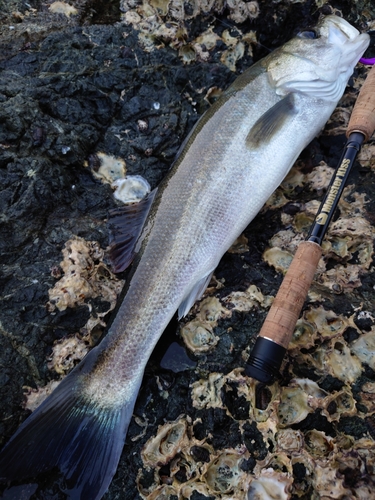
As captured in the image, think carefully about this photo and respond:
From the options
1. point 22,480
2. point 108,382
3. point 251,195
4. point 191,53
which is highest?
point 191,53

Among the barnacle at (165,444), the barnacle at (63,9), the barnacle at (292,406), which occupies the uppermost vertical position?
the barnacle at (63,9)

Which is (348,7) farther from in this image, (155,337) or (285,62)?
(155,337)

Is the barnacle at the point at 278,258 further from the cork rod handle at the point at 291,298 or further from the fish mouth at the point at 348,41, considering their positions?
the fish mouth at the point at 348,41

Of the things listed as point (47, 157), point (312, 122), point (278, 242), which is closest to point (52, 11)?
point (47, 157)

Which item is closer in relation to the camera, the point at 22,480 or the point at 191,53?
the point at 22,480

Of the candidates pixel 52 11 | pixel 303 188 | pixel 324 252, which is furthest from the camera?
pixel 52 11

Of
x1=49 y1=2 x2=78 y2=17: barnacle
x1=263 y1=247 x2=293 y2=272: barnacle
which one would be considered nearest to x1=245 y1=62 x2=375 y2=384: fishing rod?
x1=263 y1=247 x2=293 y2=272: barnacle

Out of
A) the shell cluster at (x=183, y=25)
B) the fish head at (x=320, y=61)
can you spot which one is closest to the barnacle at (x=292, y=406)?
the fish head at (x=320, y=61)

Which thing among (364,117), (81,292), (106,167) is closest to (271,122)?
(364,117)
